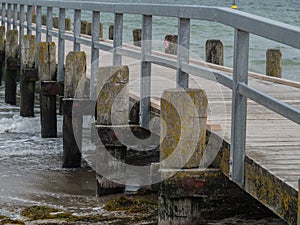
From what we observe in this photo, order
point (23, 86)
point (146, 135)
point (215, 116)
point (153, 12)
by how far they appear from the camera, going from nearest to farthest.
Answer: point (215, 116) → point (153, 12) → point (146, 135) → point (23, 86)

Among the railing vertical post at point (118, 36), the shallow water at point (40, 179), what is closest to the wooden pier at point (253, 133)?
the railing vertical post at point (118, 36)

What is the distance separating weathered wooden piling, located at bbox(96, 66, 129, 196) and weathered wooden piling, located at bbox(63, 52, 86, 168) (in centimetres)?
155

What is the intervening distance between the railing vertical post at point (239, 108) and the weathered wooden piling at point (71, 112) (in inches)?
181

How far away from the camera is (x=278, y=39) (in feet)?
14.1

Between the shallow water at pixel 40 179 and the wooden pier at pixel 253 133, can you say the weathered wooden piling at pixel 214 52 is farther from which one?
the wooden pier at pixel 253 133

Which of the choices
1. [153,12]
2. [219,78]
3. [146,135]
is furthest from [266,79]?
[219,78]

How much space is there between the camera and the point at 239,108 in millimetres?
5184

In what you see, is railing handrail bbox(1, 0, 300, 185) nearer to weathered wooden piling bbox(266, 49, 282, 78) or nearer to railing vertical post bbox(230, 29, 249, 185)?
railing vertical post bbox(230, 29, 249, 185)

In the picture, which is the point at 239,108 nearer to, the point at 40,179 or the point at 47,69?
the point at 40,179

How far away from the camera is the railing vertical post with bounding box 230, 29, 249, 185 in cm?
511

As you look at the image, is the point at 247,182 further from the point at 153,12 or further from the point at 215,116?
the point at 153,12

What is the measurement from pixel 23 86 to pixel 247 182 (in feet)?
29.5

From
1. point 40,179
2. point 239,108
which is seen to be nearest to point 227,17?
point 239,108

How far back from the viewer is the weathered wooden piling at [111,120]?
24.6ft
